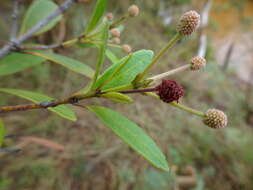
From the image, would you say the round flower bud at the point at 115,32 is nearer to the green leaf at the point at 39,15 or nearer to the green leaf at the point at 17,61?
the green leaf at the point at 17,61

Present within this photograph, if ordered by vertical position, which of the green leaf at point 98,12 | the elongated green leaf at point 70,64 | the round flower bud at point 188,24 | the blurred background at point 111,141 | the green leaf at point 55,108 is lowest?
the blurred background at point 111,141

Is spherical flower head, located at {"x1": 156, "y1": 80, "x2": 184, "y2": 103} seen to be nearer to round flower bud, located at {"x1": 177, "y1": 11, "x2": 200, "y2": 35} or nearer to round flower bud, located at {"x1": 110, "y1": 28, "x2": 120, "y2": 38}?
round flower bud, located at {"x1": 177, "y1": 11, "x2": 200, "y2": 35}

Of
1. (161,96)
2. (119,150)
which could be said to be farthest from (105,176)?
(161,96)

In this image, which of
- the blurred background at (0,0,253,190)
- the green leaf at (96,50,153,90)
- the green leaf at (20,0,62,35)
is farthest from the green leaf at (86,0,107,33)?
the blurred background at (0,0,253,190)

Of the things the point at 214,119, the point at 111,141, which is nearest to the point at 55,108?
the point at 214,119

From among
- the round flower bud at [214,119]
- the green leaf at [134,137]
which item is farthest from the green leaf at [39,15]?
the round flower bud at [214,119]

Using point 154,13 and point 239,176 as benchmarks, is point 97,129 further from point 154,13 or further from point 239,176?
point 154,13
